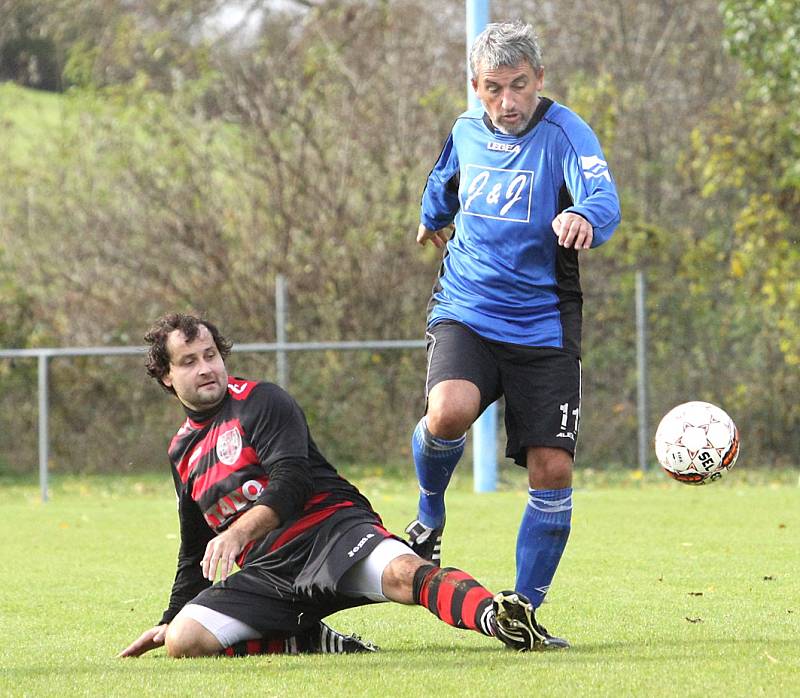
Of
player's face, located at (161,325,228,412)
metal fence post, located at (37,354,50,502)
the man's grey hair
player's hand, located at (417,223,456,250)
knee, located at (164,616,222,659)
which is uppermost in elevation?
the man's grey hair

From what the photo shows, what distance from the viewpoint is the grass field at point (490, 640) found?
433cm

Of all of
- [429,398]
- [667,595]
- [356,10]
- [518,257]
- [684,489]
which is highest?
[356,10]

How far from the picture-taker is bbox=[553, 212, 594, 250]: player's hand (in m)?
5.02

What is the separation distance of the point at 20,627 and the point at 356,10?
14699 millimetres

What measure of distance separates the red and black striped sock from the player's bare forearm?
0.53 meters

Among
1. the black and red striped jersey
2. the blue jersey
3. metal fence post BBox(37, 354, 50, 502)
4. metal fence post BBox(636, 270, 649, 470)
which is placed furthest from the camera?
metal fence post BBox(636, 270, 649, 470)

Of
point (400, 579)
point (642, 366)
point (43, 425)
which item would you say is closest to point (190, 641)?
point (400, 579)

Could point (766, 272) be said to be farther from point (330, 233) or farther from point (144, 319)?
point (144, 319)

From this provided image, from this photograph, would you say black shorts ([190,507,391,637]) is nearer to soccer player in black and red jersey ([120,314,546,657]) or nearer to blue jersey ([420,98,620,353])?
soccer player in black and red jersey ([120,314,546,657])

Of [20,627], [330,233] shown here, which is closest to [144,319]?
[330,233]

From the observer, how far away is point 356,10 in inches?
763

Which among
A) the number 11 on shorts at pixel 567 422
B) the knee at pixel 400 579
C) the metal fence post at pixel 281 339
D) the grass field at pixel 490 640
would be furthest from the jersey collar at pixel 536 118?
the metal fence post at pixel 281 339

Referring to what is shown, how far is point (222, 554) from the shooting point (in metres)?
4.48

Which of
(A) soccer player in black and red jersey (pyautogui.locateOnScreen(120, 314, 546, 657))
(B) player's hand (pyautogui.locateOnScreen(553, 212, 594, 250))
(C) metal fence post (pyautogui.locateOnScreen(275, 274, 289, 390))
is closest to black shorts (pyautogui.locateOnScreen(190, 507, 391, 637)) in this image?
(A) soccer player in black and red jersey (pyautogui.locateOnScreen(120, 314, 546, 657))
